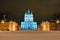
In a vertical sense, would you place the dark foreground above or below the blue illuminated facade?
below

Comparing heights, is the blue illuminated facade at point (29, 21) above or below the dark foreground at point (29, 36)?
above

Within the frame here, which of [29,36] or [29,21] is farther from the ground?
[29,21]

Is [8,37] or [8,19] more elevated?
[8,19]

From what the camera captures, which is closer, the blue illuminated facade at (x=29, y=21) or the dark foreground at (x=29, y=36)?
the dark foreground at (x=29, y=36)

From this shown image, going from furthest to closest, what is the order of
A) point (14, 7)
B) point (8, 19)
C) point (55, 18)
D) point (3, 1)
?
point (8, 19)
point (55, 18)
point (14, 7)
point (3, 1)

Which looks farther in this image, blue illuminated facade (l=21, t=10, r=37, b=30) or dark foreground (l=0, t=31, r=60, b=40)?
blue illuminated facade (l=21, t=10, r=37, b=30)

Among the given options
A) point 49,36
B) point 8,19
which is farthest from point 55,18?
point 49,36

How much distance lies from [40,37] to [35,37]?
0.04 ft

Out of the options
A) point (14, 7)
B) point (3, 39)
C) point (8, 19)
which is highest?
point (14, 7)

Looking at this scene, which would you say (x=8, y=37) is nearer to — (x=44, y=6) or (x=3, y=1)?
(x=3, y=1)

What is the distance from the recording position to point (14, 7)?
128cm

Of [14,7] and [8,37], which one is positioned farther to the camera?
[14,7]

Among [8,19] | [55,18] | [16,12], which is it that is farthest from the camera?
[8,19]

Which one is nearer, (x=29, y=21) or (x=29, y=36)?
(x=29, y=36)
